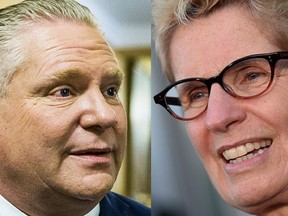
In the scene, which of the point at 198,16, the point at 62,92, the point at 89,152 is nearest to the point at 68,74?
the point at 62,92

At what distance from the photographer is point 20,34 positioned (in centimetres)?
89

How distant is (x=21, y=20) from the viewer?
90cm

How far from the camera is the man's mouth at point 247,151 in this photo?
858 millimetres

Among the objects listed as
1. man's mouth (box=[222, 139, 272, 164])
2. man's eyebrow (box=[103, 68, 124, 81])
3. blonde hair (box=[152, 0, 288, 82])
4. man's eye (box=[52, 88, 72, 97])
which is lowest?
man's mouth (box=[222, 139, 272, 164])

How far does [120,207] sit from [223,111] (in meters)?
0.32

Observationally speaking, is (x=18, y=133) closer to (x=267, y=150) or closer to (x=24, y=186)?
(x=24, y=186)

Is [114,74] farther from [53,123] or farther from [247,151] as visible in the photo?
[247,151]

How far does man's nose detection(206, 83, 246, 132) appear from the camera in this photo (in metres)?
0.87

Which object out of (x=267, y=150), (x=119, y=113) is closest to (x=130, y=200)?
(x=119, y=113)

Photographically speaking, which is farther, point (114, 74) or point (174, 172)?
point (174, 172)

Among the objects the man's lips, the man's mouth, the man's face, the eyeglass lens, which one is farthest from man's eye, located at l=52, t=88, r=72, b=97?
the man's mouth

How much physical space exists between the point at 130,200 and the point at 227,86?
338 mm

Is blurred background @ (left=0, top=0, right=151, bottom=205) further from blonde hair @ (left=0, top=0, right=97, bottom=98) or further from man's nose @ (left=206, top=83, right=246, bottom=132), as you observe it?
man's nose @ (left=206, top=83, right=246, bottom=132)

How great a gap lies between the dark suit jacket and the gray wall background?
3cm
